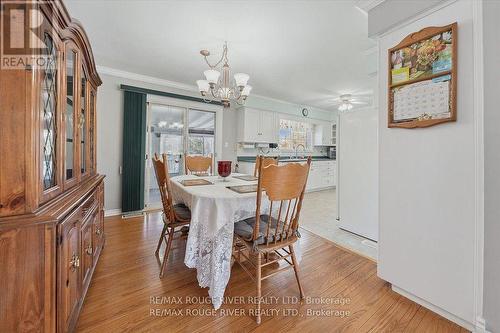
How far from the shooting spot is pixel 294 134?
6.43 m

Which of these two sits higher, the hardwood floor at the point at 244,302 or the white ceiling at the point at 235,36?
the white ceiling at the point at 235,36

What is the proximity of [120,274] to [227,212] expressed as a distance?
1211 mm

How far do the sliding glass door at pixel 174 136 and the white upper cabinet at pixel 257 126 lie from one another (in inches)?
26.4

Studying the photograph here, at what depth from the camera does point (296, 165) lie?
4.71ft

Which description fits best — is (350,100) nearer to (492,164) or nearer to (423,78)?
(423,78)

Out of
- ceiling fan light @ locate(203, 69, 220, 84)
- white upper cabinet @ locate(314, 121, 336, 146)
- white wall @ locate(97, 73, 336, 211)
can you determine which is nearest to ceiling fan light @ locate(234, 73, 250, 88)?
ceiling fan light @ locate(203, 69, 220, 84)

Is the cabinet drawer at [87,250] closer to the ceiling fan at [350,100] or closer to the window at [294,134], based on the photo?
the window at [294,134]

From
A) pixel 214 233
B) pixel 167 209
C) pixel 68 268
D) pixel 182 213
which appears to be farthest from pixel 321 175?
pixel 68 268

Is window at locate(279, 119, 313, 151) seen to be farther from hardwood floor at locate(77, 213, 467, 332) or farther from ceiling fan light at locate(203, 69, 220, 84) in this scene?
hardwood floor at locate(77, 213, 467, 332)

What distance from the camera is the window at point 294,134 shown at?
6.16 m

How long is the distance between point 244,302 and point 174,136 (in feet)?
11.5

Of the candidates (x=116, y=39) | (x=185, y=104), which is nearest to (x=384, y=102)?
(x=116, y=39)

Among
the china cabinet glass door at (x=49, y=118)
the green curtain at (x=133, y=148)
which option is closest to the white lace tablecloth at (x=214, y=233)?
the china cabinet glass door at (x=49, y=118)

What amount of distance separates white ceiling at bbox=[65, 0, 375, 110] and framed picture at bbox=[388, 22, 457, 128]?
78 centimetres
